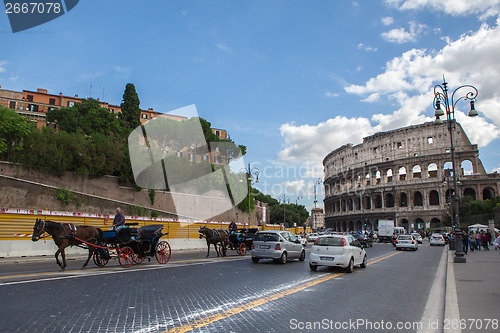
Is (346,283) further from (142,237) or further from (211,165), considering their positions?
(211,165)

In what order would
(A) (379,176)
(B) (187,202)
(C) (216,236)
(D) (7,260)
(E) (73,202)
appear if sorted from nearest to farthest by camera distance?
(D) (7,260) < (C) (216,236) < (E) (73,202) < (B) (187,202) < (A) (379,176)

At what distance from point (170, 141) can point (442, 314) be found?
5618cm

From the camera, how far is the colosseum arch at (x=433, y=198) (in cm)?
8612

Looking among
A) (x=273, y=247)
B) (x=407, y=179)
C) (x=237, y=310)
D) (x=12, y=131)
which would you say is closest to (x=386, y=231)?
(x=407, y=179)

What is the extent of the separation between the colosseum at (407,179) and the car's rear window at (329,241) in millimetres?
70030

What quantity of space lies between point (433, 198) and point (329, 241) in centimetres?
8363

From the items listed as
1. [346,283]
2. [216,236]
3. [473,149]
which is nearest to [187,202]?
[216,236]

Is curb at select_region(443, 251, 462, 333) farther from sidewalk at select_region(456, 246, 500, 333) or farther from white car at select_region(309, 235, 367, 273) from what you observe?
white car at select_region(309, 235, 367, 273)

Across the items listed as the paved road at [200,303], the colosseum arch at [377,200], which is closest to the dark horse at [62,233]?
the paved road at [200,303]

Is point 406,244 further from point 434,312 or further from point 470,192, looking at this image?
point 470,192

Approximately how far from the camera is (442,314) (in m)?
6.86

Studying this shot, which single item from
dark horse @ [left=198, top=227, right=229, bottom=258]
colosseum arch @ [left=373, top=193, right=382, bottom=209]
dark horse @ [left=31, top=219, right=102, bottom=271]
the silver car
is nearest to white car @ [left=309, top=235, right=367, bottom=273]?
the silver car

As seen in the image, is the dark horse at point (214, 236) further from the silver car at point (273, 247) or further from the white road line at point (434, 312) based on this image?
the white road line at point (434, 312)

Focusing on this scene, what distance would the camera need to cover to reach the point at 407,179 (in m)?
87.9
